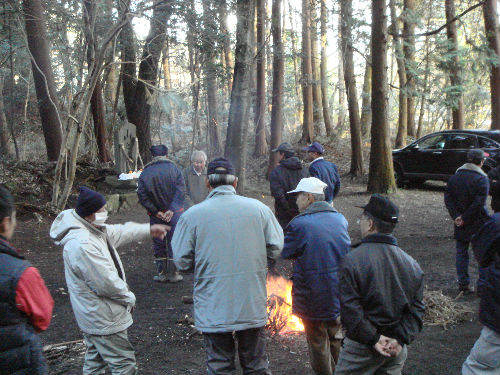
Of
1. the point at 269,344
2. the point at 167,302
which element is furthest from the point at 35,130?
the point at 269,344

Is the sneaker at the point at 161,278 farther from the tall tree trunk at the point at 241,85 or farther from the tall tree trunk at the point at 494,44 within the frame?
the tall tree trunk at the point at 494,44

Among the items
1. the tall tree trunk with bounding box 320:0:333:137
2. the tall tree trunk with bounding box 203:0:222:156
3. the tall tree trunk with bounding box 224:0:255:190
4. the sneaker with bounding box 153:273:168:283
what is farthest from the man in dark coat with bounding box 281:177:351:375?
the tall tree trunk with bounding box 320:0:333:137

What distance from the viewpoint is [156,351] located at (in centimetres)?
496

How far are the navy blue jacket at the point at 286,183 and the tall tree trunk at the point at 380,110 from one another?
26.2 feet

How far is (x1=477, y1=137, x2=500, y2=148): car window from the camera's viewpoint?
13.6 metres

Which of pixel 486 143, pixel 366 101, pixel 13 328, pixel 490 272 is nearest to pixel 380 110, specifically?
pixel 486 143

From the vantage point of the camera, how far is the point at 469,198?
616 centimetres

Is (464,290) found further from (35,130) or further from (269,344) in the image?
(35,130)

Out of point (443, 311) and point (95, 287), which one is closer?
point (95, 287)

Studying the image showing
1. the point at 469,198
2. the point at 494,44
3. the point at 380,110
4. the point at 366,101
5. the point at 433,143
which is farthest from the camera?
the point at 366,101

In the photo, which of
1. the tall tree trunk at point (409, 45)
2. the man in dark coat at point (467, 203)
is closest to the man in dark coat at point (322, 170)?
the man in dark coat at point (467, 203)

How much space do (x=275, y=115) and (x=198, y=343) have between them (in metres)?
14.2

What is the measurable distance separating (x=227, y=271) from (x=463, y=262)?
14.0 ft

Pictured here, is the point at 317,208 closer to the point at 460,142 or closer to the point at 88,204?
the point at 88,204
